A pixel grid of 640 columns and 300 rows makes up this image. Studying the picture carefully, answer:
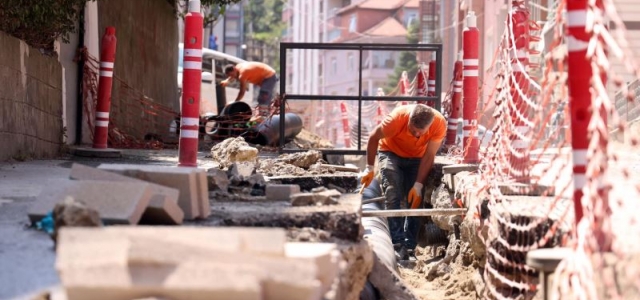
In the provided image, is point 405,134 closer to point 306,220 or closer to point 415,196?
point 415,196

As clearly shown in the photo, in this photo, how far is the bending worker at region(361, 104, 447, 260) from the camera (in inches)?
397

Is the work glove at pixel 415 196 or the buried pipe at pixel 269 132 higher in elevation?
the buried pipe at pixel 269 132

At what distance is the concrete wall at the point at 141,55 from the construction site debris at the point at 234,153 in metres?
4.94

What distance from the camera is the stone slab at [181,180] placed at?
496 cm

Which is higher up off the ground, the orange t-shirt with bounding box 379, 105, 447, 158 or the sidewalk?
the orange t-shirt with bounding box 379, 105, 447, 158

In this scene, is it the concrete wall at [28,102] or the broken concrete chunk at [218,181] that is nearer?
the broken concrete chunk at [218,181]

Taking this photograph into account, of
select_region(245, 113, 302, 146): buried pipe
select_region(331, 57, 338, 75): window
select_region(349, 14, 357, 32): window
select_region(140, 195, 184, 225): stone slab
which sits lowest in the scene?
select_region(140, 195, 184, 225): stone slab

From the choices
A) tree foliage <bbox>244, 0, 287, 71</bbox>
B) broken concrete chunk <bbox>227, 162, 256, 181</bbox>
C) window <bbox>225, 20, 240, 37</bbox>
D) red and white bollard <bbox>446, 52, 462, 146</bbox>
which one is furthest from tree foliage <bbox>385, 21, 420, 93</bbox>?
broken concrete chunk <bbox>227, 162, 256, 181</bbox>

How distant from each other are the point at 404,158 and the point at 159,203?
648cm

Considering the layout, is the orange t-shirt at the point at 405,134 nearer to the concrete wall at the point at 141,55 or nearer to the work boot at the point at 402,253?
the work boot at the point at 402,253

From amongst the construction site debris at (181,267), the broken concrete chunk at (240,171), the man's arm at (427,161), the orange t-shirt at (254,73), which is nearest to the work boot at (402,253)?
the man's arm at (427,161)

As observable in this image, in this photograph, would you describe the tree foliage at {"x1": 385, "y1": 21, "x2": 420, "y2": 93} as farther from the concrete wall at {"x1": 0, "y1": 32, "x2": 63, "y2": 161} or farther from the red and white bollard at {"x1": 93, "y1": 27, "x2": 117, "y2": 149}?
the concrete wall at {"x1": 0, "y1": 32, "x2": 63, "y2": 161}

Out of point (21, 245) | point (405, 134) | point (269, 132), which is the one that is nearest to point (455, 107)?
point (269, 132)

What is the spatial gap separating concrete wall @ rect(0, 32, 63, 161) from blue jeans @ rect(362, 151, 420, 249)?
3.19 m
